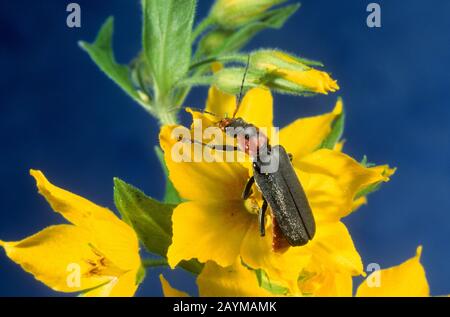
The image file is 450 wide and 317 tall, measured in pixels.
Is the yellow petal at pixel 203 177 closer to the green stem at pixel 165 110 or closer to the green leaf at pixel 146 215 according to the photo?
the green leaf at pixel 146 215

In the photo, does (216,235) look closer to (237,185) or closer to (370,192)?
(237,185)

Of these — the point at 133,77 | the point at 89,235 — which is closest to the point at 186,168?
the point at 89,235

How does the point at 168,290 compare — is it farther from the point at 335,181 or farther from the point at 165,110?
the point at 165,110

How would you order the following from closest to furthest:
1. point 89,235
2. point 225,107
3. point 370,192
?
point 89,235 → point 370,192 → point 225,107

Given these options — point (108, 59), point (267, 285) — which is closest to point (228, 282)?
point (267, 285)

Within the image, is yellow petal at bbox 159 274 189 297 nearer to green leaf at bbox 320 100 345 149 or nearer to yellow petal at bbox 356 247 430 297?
yellow petal at bbox 356 247 430 297

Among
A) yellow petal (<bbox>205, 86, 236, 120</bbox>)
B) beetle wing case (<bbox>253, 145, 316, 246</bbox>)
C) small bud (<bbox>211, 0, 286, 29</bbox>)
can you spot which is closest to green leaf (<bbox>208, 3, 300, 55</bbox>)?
small bud (<bbox>211, 0, 286, 29</bbox>)

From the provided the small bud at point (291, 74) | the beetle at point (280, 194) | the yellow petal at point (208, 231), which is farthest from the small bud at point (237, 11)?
the yellow petal at point (208, 231)
